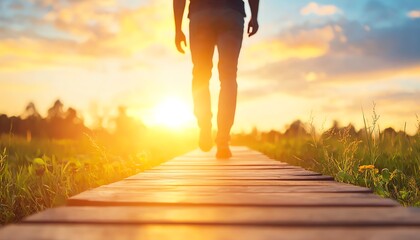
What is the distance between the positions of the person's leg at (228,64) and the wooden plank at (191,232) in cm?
393

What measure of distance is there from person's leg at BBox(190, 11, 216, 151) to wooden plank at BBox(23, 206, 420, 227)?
151 inches

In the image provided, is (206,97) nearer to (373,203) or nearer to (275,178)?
(275,178)

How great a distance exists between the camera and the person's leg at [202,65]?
5441 mm

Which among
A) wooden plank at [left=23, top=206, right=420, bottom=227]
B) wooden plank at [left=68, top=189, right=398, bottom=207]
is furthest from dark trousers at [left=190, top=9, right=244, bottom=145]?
wooden plank at [left=23, top=206, right=420, bottom=227]

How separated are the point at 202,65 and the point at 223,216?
4.10 meters

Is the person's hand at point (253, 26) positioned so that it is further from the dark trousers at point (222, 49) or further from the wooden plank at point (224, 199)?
the wooden plank at point (224, 199)

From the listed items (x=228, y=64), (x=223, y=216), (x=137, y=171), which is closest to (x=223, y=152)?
(x=228, y=64)

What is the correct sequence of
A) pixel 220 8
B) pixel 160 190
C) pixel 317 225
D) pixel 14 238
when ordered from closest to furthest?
pixel 14 238 < pixel 317 225 < pixel 160 190 < pixel 220 8

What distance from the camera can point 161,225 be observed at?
149cm

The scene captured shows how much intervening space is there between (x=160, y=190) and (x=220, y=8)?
3.31 metres

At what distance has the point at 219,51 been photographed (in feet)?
17.6

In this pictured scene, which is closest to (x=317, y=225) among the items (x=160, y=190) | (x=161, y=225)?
(x=161, y=225)

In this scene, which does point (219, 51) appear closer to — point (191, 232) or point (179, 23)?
point (179, 23)

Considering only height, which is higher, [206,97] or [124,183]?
[206,97]
